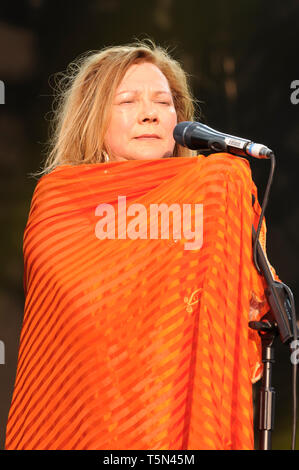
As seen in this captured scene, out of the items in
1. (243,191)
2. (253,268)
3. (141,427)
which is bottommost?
(141,427)

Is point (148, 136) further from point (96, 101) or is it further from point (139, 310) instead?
point (139, 310)

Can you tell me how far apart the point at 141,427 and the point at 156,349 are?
0.53 feet

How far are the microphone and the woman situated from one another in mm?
55

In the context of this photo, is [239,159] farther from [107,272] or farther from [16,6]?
[16,6]

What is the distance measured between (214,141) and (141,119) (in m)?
0.51

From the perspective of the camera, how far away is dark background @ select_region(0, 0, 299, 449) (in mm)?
2812

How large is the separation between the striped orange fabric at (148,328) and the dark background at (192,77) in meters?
1.07

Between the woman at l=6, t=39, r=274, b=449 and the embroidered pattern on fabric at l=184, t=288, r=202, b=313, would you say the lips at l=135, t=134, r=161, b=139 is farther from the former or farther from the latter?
the embroidered pattern on fabric at l=184, t=288, r=202, b=313

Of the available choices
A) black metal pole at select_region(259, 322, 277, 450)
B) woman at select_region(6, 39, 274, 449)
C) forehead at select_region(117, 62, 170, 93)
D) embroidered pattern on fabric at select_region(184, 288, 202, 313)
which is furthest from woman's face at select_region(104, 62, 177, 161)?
black metal pole at select_region(259, 322, 277, 450)

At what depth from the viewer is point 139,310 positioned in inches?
62.4

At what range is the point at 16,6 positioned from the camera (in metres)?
2.77

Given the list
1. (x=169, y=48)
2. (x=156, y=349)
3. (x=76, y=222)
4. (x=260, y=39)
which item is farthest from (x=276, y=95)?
(x=156, y=349)

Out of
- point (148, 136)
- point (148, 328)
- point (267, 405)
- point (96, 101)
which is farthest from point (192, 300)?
point (96, 101)

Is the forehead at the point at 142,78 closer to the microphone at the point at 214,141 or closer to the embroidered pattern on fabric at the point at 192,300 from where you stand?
the microphone at the point at 214,141
